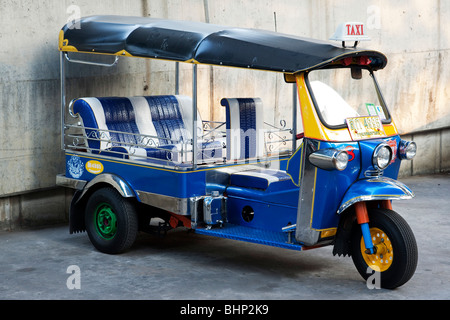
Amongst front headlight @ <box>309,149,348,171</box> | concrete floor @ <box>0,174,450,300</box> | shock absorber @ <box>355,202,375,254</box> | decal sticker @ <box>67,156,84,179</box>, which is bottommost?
concrete floor @ <box>0,174,450,300</box>

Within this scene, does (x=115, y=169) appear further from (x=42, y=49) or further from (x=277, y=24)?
(x=277, y=24)

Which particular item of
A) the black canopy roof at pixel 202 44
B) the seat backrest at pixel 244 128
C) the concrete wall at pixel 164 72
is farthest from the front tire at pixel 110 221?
the black canopy roof at pixel 202 44

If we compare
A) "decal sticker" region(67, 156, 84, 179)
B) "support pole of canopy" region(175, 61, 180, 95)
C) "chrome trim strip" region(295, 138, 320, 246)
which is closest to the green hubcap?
"decal sticker" region(67, 156, 84, 179)

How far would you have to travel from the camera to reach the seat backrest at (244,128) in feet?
23.4

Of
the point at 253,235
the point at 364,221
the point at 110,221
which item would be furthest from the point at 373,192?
the point at 110,221

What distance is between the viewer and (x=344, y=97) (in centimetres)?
627

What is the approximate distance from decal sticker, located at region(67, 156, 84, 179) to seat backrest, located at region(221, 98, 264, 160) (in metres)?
1.48

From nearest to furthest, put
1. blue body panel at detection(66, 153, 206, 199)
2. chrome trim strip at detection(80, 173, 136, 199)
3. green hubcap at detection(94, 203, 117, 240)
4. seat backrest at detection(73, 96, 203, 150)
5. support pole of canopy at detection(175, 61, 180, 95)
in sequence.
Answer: blue body panel at detection(66, 153, 206, 199)
chrome trim strip at detection(80, 173, 136, 199)
green hubcap at detection(94, 203, 117, 240)
seat backrest at detection(73, 96, 203, 150)
support pole of canopy at detection(175, 61, 180, 95)

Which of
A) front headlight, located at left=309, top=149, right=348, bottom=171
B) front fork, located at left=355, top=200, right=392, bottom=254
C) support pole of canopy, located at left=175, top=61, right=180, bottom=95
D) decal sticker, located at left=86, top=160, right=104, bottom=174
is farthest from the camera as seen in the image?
support pole of canopy, located at left=175, top=61, right=180, bottom=95

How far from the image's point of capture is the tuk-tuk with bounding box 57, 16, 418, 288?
5.89 m

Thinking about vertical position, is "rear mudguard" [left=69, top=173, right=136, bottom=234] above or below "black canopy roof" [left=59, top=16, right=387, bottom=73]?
below

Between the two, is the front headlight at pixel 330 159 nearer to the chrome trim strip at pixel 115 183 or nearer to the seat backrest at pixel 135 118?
the seat backrest at pixel 135 118

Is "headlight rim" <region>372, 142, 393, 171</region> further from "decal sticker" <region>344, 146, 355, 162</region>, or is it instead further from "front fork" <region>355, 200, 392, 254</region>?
"front fork" <region>355, 200, 392, 254</region>

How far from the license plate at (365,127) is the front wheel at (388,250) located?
24.4 inches
